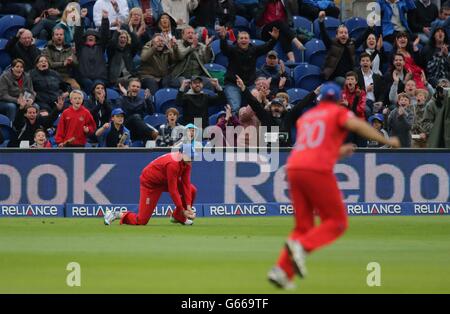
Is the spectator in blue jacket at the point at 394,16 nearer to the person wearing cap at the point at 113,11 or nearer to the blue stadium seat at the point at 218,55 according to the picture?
the blue stadium seat at the point at 218,55

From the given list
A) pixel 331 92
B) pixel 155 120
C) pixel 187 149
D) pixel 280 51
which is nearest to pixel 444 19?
pixel 280 51

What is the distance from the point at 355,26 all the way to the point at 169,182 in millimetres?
10713

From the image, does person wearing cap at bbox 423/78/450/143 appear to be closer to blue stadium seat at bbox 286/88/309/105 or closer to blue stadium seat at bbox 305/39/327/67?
blue stadium seat at bbox 286/88/309/105

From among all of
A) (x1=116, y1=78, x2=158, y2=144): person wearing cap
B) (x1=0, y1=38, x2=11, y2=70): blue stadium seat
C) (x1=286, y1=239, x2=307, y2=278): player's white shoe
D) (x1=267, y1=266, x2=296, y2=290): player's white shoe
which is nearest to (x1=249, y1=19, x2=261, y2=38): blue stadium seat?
(x1=116, y1=78, x2=158, y2=144): person wearing cap

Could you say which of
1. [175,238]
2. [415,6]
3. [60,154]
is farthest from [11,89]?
[415,6]

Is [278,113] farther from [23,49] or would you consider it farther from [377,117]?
→ [23,49]

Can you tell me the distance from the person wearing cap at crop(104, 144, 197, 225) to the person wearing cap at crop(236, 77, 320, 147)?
418 cm

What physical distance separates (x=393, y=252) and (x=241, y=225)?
17.3 feet

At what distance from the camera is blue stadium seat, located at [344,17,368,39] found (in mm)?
28250

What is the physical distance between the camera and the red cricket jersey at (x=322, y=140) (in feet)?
36.5

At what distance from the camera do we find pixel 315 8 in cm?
2850

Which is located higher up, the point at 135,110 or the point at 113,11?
the point at 113,11

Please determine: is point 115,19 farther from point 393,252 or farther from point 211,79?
point 393,252

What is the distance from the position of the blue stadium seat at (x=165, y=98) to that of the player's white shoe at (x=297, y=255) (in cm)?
1461
